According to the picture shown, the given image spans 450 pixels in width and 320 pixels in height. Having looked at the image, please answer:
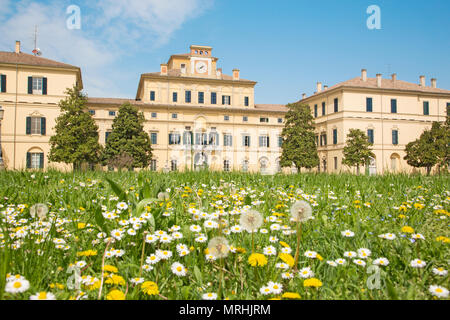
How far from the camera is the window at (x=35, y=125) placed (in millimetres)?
36625

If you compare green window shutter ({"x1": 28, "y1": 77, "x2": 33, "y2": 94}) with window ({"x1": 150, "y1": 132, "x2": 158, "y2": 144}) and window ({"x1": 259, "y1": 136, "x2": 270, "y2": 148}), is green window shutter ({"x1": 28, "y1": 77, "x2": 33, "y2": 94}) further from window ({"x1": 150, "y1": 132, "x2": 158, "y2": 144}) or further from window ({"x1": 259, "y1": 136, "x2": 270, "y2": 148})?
window ({"x1": 259, "y1": 136, "x2": 270, "y2": 148})

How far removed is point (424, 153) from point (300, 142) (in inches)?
625

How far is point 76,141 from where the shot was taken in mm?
29484

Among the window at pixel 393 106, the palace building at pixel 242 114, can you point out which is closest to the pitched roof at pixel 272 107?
the palace building at pixel 242 114

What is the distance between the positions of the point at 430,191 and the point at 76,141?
30.8 meters

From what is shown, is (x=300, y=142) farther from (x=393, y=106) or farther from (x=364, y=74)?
(x=364, y=74)

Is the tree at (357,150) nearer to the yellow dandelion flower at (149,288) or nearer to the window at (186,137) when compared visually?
the window at (186,137)

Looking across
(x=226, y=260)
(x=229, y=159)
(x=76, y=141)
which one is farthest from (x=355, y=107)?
(x=226, y=260)

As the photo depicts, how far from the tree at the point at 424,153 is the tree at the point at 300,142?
13.0 metres

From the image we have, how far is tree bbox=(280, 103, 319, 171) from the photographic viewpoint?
3712cm

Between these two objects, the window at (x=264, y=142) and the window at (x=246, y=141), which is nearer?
the window at (x=246, y=141)

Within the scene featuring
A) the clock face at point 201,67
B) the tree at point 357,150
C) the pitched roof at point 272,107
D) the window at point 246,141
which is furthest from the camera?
the pitched roof at point 272,107

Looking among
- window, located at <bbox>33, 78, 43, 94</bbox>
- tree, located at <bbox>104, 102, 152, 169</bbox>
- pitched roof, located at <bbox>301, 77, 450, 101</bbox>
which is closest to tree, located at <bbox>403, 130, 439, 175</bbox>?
pitched roof, located at <bbox>301, 77, 450, 101</bbox>

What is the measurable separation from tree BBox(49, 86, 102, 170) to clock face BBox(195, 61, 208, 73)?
21.7 metres
